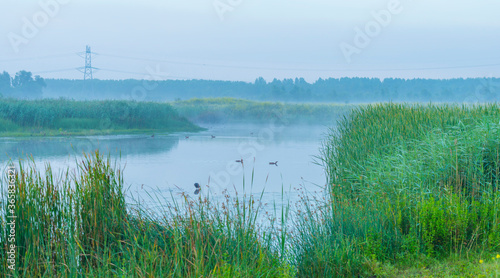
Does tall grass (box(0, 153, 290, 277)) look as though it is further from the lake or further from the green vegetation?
the lake

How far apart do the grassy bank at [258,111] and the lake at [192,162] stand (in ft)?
74.7

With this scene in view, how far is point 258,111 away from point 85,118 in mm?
27244

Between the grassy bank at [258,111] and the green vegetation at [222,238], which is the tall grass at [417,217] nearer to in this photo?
the green vegetation at [222,238]

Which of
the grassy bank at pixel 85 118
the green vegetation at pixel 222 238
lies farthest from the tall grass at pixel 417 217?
the grassy bank at pixel 85 118

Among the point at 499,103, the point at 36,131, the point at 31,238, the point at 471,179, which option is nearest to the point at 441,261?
the point at 471,179

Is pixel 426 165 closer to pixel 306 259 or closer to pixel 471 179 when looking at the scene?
pixel 471 179

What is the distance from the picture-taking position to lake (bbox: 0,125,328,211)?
12.2m

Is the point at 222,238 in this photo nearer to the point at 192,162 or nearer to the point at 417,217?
the point at 417,217

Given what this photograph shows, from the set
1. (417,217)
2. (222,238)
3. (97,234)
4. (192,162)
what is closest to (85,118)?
(192,162)

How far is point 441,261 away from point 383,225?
711mm

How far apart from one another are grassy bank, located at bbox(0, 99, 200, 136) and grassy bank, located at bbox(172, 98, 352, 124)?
14.5 metres

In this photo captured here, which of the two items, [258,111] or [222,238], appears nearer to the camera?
[222,238]

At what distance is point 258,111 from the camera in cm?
5544

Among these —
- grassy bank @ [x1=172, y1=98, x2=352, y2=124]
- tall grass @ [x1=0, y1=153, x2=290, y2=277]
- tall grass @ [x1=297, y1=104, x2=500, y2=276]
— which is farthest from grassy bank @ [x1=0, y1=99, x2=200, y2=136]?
tall grass @ [x1=297, y1=104, x2=500, y2=276]
